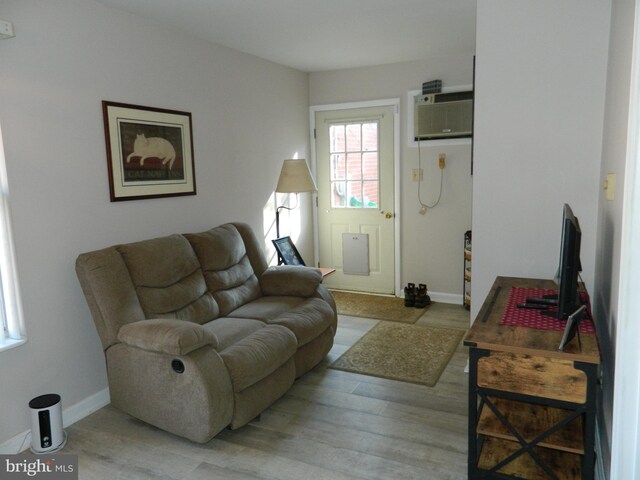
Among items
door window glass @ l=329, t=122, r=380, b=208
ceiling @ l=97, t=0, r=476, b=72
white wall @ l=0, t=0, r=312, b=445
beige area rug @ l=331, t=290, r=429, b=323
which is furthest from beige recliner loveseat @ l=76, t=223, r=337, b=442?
door window glass @ l=329, t=122, r=380, b=208

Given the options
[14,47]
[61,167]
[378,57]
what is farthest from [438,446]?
[378,57]

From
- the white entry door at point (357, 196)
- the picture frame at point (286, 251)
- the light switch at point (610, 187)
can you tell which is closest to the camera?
the light switch at point (610, 187)

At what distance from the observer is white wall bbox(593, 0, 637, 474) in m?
1.96

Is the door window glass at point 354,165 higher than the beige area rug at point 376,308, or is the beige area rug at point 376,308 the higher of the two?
the door window glass at point 354,165

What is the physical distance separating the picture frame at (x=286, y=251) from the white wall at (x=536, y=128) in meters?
2.00

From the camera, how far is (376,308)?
4883mm

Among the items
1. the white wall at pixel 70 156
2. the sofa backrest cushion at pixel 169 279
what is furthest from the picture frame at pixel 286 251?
the sofa backrest cushion at pixel 169 279

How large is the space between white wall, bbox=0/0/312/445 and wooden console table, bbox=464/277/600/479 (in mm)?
2255

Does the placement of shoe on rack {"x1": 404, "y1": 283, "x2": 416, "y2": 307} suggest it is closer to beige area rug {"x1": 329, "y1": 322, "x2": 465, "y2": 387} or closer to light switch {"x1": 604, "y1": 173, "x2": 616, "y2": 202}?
beige area rug {"x1": 329, "y1": 322, "x2": 465, "y2": 387}

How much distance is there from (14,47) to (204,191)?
166cm

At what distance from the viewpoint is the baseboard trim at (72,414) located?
2504mm

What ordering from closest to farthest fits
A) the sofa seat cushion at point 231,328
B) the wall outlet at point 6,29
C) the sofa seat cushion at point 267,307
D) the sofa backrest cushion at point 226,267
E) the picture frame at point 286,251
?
the wall outlet at point 6,29
the sofa seat cushion at point 231,328
the sofa seat cushion at point 267,307
the sofa backrest cushion at point 226,267
the picture frame at point 286,251

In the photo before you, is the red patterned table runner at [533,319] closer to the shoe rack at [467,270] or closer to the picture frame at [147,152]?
the shoe rack at [467,270]

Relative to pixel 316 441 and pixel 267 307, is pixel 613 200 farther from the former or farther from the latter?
pixel 267 307
